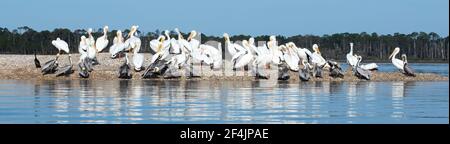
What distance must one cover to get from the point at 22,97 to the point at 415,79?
12.9 m

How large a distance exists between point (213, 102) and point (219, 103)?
31 cm

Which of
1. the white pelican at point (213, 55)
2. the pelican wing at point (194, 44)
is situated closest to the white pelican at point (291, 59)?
the white pelican at point (213, 55)

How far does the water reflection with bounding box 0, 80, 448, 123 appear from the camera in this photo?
13734 millimetres

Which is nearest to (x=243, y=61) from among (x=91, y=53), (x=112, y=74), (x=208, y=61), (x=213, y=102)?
(x=208, y=61)

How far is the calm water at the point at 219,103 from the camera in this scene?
13.7 metres

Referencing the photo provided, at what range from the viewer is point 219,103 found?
16594mm

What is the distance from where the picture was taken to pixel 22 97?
17812 mm

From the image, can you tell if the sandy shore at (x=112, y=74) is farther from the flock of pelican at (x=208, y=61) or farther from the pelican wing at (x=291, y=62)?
the pelican wing at (x=291, y=62)

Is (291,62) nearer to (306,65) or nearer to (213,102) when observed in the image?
(306,65)

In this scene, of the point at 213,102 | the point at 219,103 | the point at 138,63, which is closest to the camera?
the point at 219,103

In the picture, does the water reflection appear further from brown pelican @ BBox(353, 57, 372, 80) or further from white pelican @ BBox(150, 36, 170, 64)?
white pelican @ BBox(150, 36, 170, 64)
